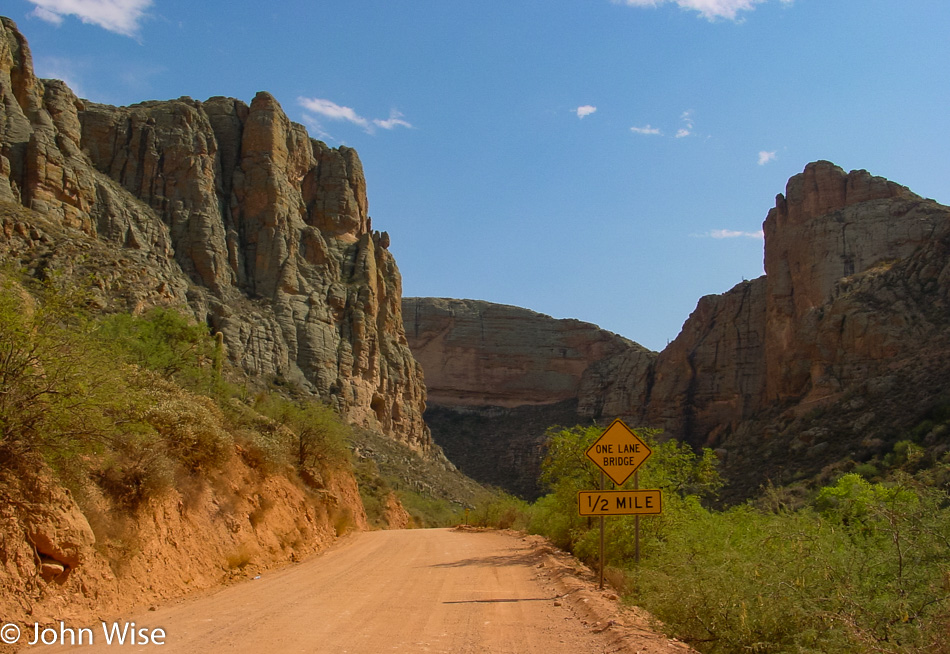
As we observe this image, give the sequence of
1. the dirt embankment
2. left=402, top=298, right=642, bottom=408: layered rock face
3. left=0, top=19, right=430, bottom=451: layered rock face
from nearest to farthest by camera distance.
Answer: the dirt embankment → left=0, top=19, right=430, bottom=451: layered rock face → left=402, top=298, right=642, bottom=408: layered rock face

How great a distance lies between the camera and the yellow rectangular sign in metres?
11.6

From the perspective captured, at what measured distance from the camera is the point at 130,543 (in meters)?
10.8

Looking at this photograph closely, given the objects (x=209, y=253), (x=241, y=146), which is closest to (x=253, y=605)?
(x=209, y=253)

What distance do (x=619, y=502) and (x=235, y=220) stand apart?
193 ft

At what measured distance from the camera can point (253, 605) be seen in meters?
10.7

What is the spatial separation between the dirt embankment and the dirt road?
0.49 metres

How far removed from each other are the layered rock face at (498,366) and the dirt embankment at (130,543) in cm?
8527

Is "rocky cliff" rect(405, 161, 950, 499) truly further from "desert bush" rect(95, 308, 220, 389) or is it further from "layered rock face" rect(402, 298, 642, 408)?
"desert bush" rect(95, 308, 220, 389)

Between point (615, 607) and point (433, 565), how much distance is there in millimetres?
6823

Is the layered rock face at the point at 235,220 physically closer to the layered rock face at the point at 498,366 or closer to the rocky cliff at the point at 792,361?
the rocky cliff at the point at 792,361

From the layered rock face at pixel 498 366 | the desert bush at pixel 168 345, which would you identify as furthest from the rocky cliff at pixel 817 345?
the desert bush at pixel 168 345

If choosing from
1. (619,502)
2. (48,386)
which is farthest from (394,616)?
(48,386)

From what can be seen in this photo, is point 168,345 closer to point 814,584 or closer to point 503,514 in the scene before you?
point 503,514

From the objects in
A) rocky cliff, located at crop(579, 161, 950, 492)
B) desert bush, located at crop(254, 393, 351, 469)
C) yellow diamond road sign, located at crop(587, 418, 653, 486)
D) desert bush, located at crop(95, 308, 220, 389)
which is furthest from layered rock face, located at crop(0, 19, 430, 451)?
yellow diamond road sign, located at crop(587, 418, 653, 486)
